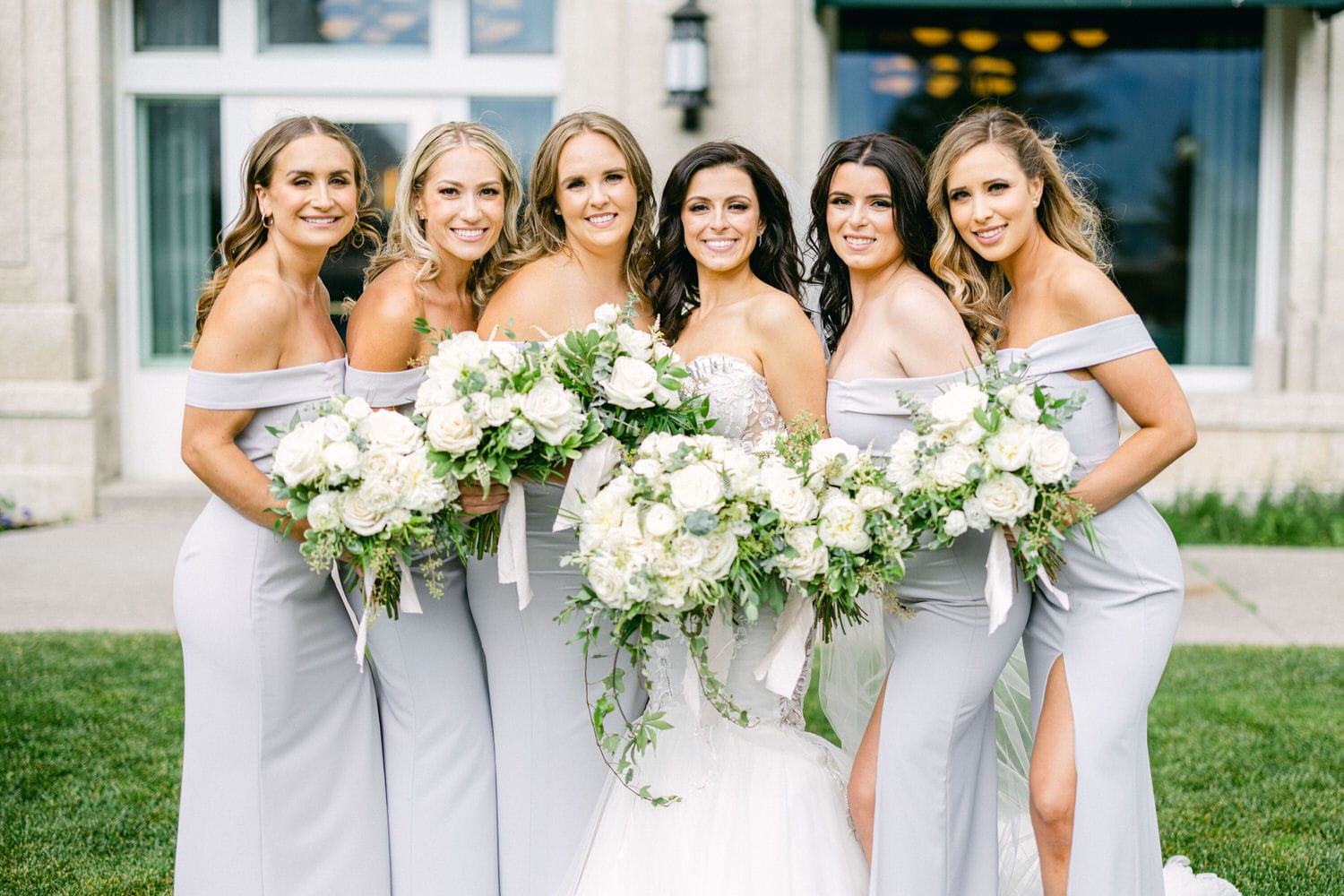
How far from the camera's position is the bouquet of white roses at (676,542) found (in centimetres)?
280

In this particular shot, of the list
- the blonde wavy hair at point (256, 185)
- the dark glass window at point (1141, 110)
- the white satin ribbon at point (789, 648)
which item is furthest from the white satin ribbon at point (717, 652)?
the dark glass window at point (1141, 110)

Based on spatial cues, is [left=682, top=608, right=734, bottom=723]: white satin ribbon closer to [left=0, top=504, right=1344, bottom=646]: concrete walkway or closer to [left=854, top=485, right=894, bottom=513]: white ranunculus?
[left=854, top=485, right=894, bottom=513]: white ranunculus

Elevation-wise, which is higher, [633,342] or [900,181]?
[900,181]

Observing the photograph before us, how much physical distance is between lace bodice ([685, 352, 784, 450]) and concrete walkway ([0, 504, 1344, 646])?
13.5ft

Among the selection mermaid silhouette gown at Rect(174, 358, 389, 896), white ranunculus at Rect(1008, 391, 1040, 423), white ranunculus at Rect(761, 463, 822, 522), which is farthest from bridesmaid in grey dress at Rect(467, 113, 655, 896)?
white ranunculus at Rect(1008, 391, 1040, 423)

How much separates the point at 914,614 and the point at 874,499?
0.48m

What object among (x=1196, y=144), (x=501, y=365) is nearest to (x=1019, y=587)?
(x=501, y=365)

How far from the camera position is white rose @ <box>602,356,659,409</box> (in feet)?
9.81

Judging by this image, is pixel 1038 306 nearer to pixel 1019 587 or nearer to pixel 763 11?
pixel 1019 587

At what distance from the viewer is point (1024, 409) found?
281 centimetres

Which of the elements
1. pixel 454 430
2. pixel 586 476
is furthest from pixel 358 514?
pixel 586 476

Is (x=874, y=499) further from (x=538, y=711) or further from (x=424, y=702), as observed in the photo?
(x=424, y=702)

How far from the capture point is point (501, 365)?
2975 millimetres

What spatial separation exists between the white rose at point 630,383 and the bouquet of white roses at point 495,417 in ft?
0.27
